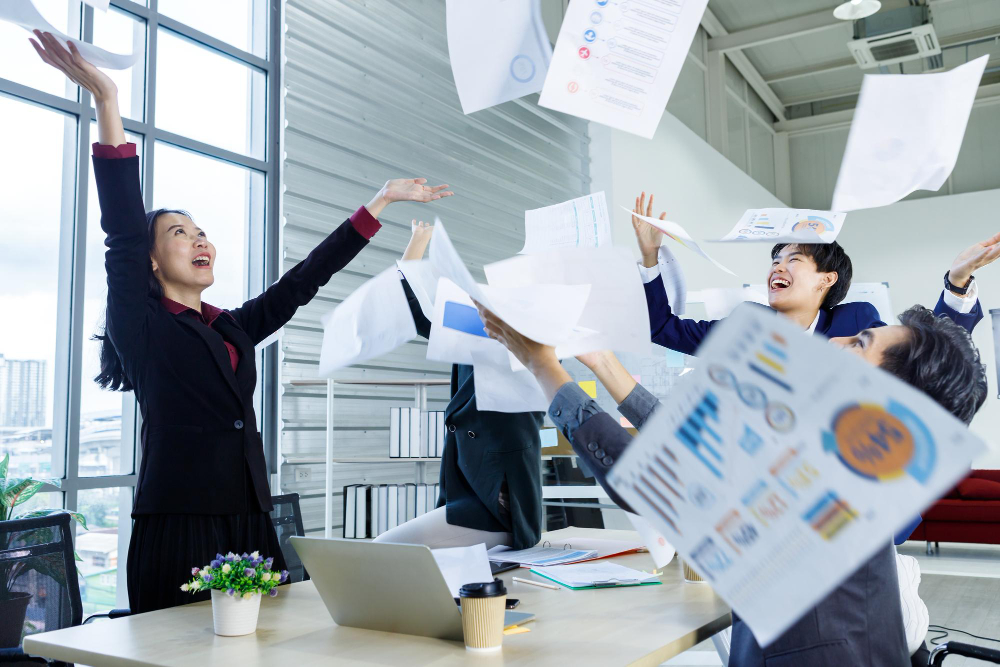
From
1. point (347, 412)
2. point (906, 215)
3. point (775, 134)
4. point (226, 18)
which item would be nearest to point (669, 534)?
point (347, 412)

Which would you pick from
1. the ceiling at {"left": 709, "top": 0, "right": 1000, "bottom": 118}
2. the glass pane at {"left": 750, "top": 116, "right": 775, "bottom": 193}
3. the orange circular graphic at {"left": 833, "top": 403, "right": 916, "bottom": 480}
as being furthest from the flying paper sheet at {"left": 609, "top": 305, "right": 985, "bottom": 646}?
the glass pane at {"left": 750, "top": 116, "right": 775, "bottom": 193}

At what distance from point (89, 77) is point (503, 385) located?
1.05 m

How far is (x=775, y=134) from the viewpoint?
10555 millimetres

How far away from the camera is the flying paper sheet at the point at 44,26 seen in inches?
54.4

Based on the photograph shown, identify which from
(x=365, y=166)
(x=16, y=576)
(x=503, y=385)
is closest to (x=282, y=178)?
(x=365, y=166)

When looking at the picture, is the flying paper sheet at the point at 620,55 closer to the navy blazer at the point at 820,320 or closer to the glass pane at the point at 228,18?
the navy blazer at the point at 820,320

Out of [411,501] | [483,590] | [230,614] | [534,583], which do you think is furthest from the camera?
[411,501]

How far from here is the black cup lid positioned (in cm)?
111

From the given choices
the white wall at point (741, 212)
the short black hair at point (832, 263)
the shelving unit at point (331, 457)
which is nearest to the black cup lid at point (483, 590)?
the short black hair at point (832, 263)

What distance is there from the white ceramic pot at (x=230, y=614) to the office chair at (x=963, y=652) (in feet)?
3.68

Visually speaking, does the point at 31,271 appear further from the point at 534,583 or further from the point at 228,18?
the point at 534,583

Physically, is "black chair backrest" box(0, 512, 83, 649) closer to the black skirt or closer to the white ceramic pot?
the black skirt

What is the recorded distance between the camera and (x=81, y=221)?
387 cm

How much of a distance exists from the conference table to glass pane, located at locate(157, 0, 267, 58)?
12.8ft
